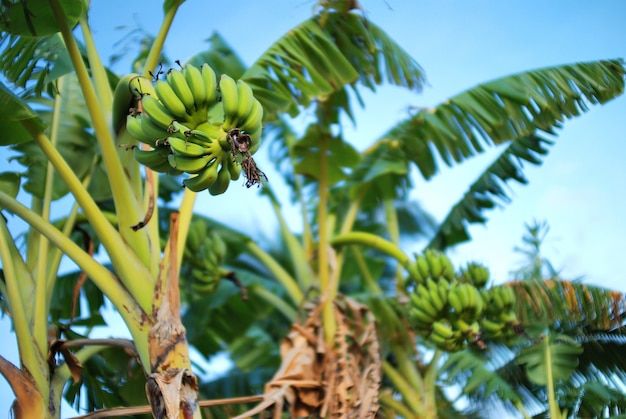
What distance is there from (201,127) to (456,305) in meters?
1.40

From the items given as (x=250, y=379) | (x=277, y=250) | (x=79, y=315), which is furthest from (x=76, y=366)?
(x=277, y=250)

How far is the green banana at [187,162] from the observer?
5.77 feet

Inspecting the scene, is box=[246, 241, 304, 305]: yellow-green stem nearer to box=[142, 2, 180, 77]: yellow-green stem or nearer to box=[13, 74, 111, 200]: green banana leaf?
box=[13, 74, 111, 200]: green banana leaf

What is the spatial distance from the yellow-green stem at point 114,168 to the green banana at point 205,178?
481 millimetres

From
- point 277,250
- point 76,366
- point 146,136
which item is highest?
point 277,250

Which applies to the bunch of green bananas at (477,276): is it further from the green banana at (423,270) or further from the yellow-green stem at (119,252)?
the yellow-green stem at (119,252)

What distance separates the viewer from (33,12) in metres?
2.15

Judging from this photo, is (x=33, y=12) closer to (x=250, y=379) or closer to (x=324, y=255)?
(x=324, y=255)

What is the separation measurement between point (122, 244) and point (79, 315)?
132cm

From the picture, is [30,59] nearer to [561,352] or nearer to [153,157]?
[153,157]

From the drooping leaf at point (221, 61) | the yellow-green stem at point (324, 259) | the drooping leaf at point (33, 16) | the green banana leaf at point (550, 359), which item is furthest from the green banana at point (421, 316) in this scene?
the drooping leaf at point (33, 16)

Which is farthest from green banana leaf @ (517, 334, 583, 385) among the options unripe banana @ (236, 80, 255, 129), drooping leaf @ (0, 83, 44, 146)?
drooping leaf @ (0, 83, 44, 146)

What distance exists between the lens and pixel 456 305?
9.08ft

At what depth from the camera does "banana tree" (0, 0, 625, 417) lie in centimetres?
199
